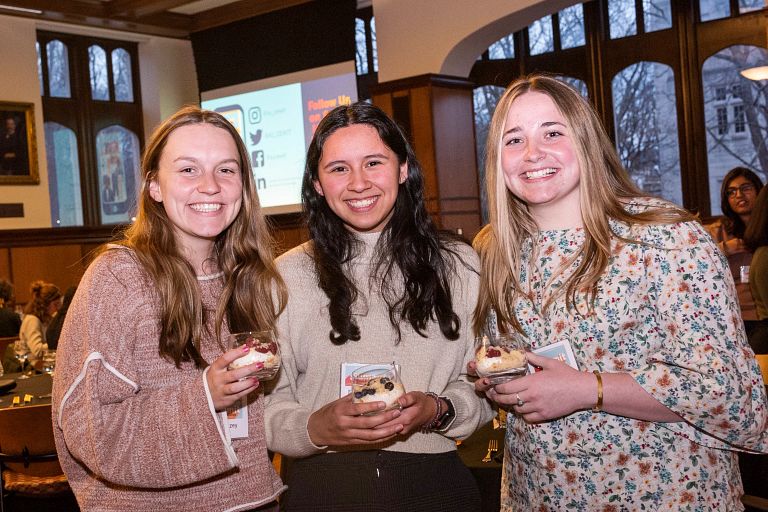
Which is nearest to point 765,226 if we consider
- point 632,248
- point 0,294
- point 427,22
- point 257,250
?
point 632,248

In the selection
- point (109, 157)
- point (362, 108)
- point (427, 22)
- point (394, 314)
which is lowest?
point (394, 314)

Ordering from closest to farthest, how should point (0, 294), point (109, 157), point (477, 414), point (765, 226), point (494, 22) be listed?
Answer: point (477, 414)
point (765, 226)
point (0, 294)
point (494, 22)
point (109, 157)

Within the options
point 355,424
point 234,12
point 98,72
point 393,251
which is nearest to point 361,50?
point 234,12

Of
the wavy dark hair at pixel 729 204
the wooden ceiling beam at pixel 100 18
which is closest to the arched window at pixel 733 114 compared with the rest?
the wavy dark hair at pixel 729 204

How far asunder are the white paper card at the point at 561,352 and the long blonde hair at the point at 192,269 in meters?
0.72

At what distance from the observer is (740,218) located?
5.75 metres

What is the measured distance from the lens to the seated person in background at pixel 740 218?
18.3ft

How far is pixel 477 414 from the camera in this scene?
2.19 metres

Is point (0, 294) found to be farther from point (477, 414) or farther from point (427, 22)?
point (477, 414)

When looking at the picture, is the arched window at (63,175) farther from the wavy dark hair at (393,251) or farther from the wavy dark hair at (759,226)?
the wavy dark hair at (393,251)

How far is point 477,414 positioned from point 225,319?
73cm

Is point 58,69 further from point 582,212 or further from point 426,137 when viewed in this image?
point 582,212

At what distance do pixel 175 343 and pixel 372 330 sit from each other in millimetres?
→ 561

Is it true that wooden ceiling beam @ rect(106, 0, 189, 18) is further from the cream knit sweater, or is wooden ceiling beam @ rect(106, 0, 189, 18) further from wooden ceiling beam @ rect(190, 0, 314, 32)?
the cream knit sweater
